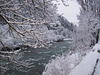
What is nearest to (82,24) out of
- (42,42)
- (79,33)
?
(79,33)

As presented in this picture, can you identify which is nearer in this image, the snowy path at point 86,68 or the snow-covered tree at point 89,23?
the snowy path at point 86,68

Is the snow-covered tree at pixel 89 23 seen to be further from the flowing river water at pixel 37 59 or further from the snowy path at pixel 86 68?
the snowy path at pixel 86 68

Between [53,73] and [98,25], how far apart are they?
8.95 m

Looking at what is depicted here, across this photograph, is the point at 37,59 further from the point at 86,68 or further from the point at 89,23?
the point at 86,68

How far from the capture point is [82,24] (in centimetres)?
1258

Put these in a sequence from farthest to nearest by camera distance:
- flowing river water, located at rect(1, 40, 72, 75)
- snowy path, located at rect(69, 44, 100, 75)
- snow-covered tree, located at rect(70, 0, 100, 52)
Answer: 1. snow-covered tree, located at rect(70, 0, 100, 52)
2. flowing river water, located at rect(1, 40, 72, 75)
3. snowy path, located at rect(69, 44, 100, 75)

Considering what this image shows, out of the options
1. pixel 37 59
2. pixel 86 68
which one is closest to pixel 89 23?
pixel 37 59

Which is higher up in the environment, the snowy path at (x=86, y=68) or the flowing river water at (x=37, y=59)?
the snowy path at (x=86, y=68)

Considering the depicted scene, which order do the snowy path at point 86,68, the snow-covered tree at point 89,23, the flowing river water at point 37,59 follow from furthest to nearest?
the snow-covered tree at point 89,23 → the flowing river water at point 37,59 → the snowy path at point 86,68

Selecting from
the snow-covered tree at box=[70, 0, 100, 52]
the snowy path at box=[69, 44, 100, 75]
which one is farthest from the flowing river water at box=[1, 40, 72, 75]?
the snow-covered tree at box=[70, 0, 100, 52]

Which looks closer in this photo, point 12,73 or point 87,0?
point 12,73

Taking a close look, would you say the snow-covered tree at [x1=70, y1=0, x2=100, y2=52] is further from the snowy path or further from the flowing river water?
the snowy path

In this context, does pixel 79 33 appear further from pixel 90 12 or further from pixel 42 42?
pixel 42 42

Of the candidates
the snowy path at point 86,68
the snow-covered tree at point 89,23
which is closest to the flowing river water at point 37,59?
the snowy path at point 86,68
